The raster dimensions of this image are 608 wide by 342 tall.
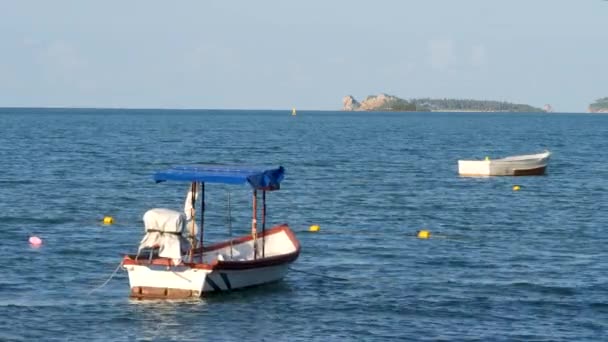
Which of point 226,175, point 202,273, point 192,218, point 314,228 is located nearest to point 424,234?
point 314,228

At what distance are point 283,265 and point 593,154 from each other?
266 ft

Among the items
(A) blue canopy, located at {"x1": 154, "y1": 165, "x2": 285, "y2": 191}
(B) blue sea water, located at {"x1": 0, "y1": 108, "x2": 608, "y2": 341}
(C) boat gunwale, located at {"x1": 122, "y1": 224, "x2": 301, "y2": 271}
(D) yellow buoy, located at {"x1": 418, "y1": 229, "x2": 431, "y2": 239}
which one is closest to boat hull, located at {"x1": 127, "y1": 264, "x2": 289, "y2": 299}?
(C) boat gunwale, located at {"x1": 122, "y1": 224, "x2": 301, "y2": 271}

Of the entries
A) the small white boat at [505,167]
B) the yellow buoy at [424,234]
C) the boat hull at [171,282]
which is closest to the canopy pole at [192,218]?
the boat hull at [171,282]

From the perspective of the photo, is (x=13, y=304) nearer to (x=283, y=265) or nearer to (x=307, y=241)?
(x=283, y=265)

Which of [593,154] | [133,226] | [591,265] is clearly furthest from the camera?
[593,154]

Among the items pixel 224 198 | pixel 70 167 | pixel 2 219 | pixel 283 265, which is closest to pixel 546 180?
pixel 224 198

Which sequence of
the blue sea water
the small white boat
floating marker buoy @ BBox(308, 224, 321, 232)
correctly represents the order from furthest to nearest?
the small white boat < floating marker buoy @ BBox(308, 224, 321, 232) < the blue sea water

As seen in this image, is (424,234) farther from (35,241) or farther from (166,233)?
(166,233)

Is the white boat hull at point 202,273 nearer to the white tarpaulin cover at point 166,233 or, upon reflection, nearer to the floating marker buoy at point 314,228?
the white tarpaulin cover at point 166,233

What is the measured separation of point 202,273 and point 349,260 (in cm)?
910

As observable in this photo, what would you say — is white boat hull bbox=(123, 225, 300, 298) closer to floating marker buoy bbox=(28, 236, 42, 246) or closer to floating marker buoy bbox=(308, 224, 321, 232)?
floating marker buoy bbox=(28, 236, 42, 246)

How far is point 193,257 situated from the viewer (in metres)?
33.3

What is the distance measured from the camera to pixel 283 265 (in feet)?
113

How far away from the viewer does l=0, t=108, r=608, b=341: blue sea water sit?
2930 cm
